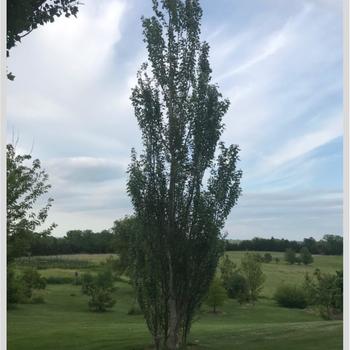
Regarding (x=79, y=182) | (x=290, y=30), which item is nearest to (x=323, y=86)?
(x=290, y=30)

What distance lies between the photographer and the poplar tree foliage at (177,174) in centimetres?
530

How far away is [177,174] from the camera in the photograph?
5.30m

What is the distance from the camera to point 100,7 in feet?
10.7

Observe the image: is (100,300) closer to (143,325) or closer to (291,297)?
(143,325)

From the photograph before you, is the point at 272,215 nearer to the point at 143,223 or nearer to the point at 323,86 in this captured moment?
the point at 323,86

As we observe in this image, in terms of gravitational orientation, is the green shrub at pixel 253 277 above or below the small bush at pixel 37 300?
above

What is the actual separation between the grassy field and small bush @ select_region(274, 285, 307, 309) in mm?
294

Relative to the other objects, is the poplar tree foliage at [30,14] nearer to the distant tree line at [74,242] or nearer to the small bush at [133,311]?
the distant tree line at [74,242]

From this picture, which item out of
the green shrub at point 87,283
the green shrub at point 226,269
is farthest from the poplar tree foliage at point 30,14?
the green shrub at point 87,283

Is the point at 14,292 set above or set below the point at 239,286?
above

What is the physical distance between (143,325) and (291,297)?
19.2 feet

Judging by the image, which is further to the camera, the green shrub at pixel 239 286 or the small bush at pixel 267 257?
the green shrub at pixel 239 286

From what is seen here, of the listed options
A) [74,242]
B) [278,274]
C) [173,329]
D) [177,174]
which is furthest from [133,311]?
[177,174]

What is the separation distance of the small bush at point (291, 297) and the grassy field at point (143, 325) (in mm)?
294
